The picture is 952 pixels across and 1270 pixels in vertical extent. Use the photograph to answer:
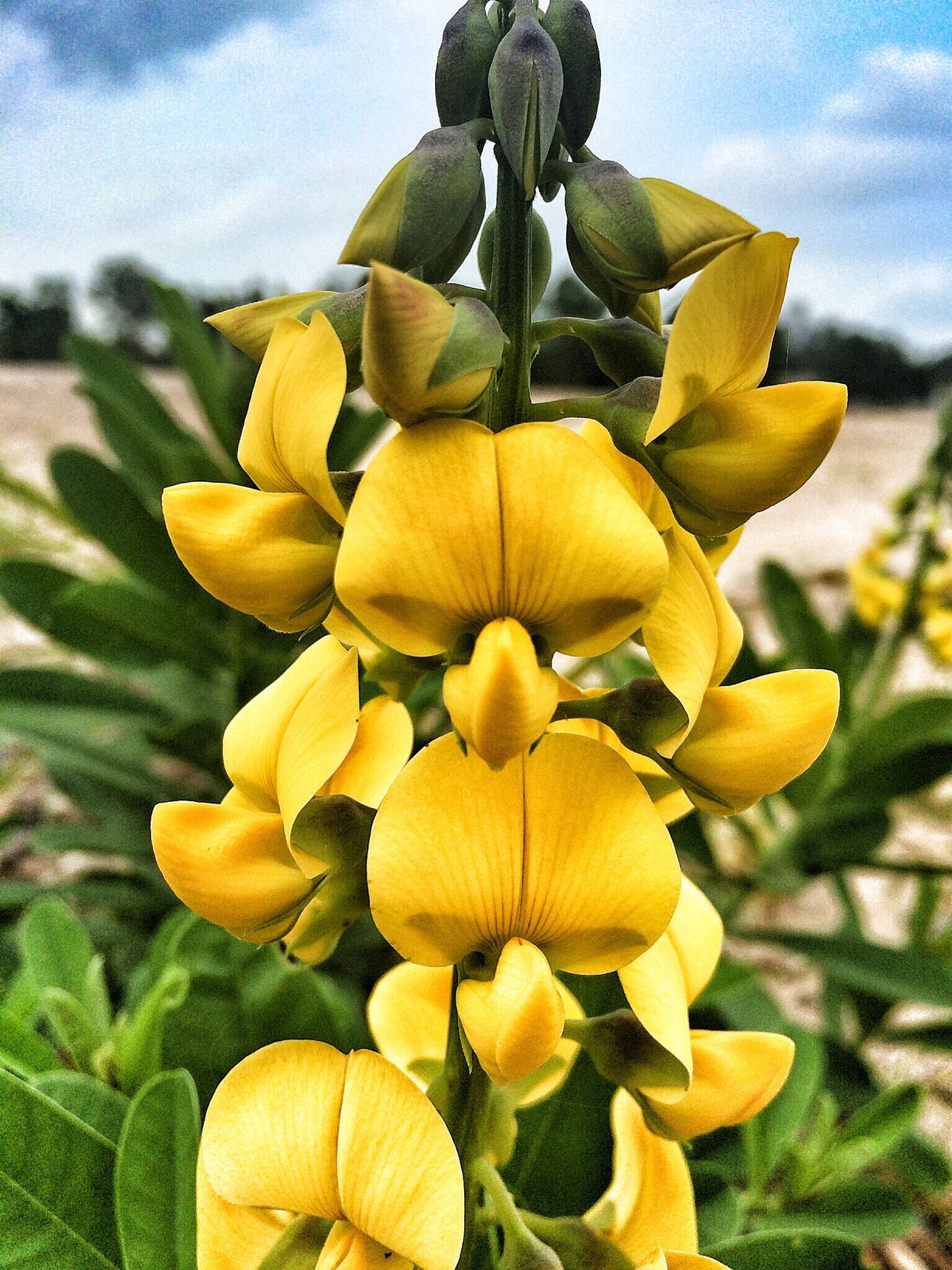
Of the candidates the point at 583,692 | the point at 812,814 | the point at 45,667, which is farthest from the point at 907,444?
the point at 583,692

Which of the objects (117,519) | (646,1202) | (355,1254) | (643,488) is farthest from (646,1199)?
(117,519)

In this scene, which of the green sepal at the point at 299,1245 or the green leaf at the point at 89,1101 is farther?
the green leaf at the point at 89,1101

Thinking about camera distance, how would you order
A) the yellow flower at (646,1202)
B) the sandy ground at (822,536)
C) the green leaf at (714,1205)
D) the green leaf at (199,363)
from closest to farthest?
1. the yellow flower at (646,1202)
2. the green leaf at (714,1205)
3. the green leaf at (199,363)
4. the sandy ground at (822,536)

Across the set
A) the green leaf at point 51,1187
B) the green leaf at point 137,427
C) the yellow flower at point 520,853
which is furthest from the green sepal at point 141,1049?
the green leaf at point 137,427

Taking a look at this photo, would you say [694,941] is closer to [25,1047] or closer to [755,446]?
[755,446]

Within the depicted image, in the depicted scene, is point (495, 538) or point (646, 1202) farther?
point (646, 1202)

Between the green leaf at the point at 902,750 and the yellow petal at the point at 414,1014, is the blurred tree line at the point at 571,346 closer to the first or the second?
the green leaf at the point at 902,750

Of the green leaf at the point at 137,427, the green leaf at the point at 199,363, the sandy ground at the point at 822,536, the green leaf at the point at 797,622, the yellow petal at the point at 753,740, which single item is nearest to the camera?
the yellow petal at the point at 753,740

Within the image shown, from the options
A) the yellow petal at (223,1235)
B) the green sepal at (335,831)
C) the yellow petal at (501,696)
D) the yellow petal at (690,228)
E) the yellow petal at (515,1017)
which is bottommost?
the yellow petal at (223,1235)
